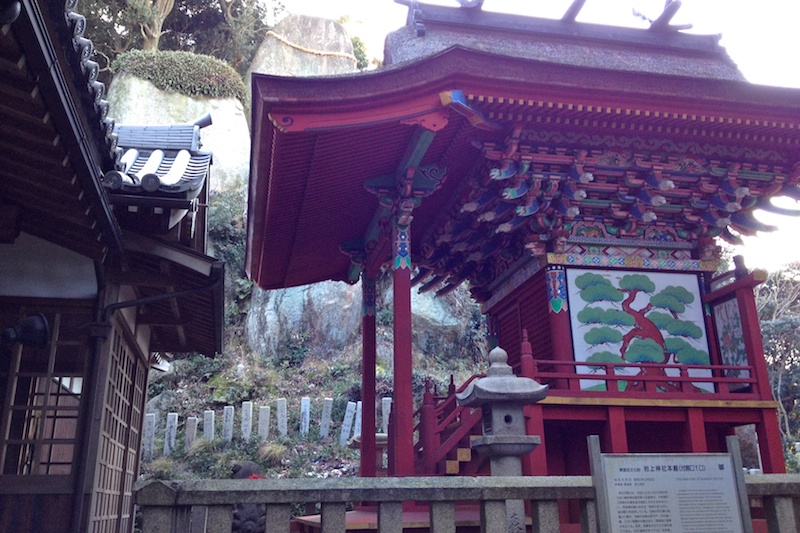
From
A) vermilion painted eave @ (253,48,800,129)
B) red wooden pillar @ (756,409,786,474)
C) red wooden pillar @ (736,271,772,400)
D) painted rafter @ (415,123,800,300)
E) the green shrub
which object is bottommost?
red wooden pillar @ (756,409,786,474)

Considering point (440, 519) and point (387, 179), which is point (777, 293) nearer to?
point (387, 179)

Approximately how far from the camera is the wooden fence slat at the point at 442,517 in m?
4.04

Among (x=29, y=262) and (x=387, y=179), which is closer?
(x=29, y=262)

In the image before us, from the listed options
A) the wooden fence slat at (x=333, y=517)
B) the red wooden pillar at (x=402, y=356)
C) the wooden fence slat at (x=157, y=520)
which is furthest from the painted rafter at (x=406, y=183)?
the wooden fence slat at (x=157, y=520)

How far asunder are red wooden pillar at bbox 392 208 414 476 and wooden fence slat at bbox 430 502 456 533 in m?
3.15

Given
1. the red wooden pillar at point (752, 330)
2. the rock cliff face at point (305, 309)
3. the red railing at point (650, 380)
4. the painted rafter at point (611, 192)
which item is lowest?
the red railing at point (650, 380)

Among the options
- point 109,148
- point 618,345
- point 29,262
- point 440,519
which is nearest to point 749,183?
point 618,345

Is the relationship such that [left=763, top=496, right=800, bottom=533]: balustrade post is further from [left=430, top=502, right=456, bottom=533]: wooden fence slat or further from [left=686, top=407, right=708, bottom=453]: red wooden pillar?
[left=686, top=407, right=708, bottom=453]: red wooden pillar

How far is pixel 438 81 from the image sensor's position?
7.13m

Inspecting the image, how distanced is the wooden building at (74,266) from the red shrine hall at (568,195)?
5.06 ft

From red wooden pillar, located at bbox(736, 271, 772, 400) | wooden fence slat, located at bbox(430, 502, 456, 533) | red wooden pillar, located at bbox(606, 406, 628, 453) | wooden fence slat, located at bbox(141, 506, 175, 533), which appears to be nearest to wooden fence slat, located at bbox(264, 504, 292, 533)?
wooden fence slat, located at bbox(141, 506, 175, 533)

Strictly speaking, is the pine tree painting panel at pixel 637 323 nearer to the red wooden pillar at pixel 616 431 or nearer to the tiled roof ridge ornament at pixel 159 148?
the red wooden pillar at pixel 616 431

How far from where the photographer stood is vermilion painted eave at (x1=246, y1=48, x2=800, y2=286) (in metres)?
6.86

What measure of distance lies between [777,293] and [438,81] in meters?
22.2
